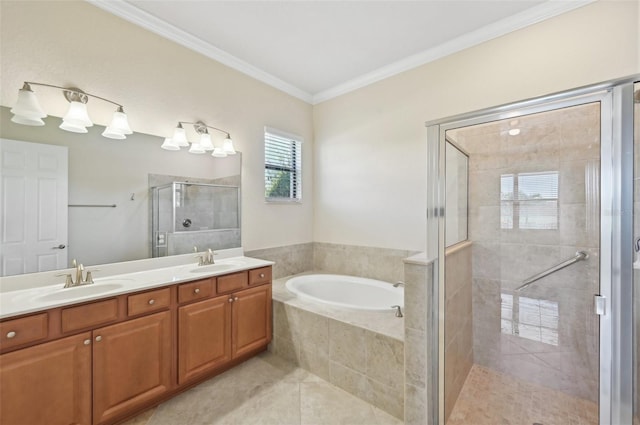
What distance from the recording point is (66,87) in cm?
178

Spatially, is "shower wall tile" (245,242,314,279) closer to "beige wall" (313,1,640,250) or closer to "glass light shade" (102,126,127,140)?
"beige wall" (313,1,640,250)

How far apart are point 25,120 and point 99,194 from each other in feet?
1.86

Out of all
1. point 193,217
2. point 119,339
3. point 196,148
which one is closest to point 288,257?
point 193,217

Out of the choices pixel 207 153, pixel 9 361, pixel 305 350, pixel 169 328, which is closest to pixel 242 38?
pixel 207 153

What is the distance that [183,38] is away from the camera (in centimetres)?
230

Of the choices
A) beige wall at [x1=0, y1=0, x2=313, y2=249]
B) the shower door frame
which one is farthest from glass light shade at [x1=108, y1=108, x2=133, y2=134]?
the shower door frame

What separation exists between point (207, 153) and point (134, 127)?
601 millimetres

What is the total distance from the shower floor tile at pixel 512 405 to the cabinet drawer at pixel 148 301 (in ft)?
6.57

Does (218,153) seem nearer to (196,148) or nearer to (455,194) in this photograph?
(196,148)

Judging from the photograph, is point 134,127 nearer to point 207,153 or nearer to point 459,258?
point 207,153

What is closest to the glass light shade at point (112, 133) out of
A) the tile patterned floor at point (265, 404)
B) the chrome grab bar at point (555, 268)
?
the tile patterned floor at point (265, 404)

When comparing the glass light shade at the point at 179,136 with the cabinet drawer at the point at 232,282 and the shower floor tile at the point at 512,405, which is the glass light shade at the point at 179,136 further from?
the shower floor tile at the point at 512,405

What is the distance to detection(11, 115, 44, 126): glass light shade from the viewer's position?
1.58m

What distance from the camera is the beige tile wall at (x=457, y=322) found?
1641mm
